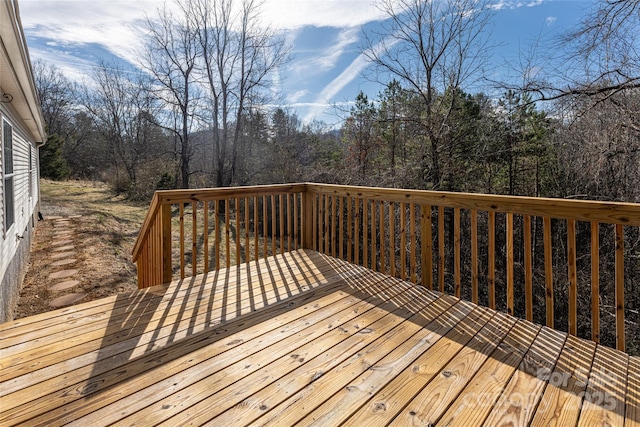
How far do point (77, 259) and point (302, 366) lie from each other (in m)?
5.33

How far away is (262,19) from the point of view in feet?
41.7

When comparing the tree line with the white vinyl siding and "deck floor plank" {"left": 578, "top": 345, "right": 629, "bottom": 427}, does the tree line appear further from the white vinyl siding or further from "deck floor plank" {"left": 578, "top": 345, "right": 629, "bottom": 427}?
the white vinyl siding

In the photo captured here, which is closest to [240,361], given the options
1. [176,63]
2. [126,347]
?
[126,347]

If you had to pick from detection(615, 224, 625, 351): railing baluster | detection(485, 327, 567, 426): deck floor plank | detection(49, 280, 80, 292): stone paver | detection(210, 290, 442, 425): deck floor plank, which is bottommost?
detection(49, 280, 80, 292): stone paver

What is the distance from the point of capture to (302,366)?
180 cm

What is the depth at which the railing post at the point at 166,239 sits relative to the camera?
2.92 meters

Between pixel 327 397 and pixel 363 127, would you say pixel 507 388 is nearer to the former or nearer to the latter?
pixel 327 397

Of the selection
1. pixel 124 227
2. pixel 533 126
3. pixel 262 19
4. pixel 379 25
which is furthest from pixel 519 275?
pixel 262 19

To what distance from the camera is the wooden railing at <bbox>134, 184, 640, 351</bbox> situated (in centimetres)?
212

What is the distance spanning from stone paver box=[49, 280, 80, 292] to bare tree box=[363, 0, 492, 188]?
682 centimetres

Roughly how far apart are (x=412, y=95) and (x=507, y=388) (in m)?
7.41

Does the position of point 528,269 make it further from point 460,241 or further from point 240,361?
point 240,361

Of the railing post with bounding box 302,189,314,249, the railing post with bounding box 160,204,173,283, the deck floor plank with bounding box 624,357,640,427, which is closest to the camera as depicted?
the deck floor plank with bounding box 624,357,640,427

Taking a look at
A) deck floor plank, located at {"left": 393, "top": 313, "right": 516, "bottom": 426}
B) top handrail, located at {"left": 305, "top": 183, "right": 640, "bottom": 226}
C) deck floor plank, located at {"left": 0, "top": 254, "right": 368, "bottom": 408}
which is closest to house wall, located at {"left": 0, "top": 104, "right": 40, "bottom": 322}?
deck floor plank, located at {"left": 0, "top": 254, "right": 368, "bottom": 408}
